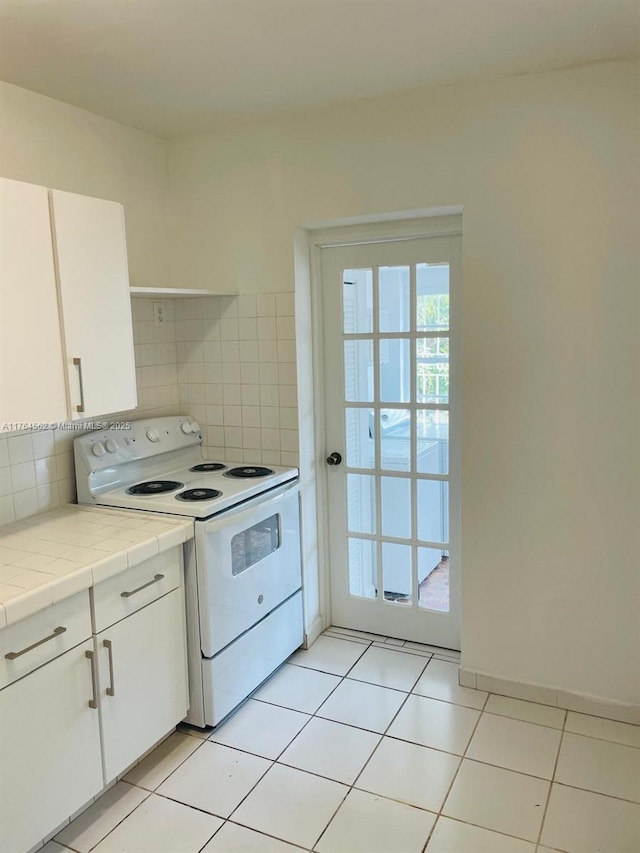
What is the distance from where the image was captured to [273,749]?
237 centimetres

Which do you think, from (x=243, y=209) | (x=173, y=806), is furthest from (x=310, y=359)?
(x=173, y=806)

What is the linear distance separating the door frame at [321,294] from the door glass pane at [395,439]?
9.2 inches

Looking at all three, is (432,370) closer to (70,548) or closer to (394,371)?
(394,371)

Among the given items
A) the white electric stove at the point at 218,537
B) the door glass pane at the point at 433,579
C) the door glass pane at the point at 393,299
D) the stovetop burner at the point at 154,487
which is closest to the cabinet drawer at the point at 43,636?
the white electric stove at the point at 218,537

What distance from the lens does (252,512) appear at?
2.60 meters

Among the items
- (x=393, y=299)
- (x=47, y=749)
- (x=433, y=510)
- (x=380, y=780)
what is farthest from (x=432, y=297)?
(x=47, y=749)

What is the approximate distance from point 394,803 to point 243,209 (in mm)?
2439

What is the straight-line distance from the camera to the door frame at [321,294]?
8.93ft

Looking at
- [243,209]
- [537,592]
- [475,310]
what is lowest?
[537,592]

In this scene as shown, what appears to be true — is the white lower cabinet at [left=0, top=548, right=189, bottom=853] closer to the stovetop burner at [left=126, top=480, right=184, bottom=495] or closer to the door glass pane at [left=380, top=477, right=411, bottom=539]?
the stovetop burner at [left=126, top=480, right=184, bottom=495]

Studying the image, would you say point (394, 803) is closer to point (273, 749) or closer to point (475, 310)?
point (273, 749)

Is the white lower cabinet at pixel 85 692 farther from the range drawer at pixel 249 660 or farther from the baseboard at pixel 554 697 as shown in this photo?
the baseboard at pixel 554 697

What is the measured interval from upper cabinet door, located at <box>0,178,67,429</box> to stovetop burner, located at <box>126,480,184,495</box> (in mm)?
625

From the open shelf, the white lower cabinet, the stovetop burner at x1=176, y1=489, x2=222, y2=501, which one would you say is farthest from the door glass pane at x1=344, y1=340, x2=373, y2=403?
the white lower cabinet
